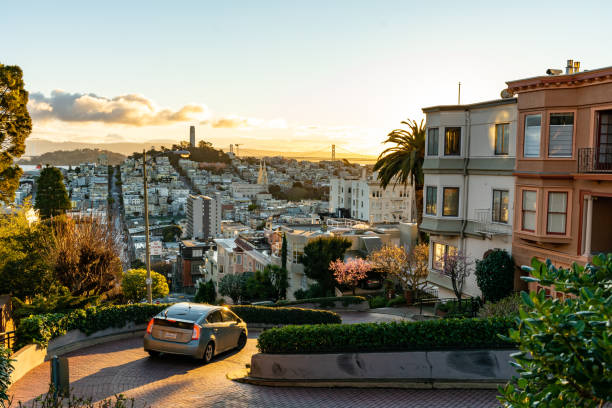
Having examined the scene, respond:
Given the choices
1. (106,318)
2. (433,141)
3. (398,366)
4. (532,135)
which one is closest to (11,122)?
(106,318)

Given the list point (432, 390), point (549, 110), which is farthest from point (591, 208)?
point (432, 390)

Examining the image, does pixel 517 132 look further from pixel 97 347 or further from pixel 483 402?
pixel 97 347

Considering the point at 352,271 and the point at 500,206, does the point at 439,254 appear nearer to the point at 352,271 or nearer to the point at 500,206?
the point at 500,206

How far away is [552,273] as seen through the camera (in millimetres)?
3506

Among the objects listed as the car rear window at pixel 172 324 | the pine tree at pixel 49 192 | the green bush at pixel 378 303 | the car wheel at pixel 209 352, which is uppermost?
the pine tree at pixel 49 192

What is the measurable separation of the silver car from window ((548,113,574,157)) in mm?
13452

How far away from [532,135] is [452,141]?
17.3ft

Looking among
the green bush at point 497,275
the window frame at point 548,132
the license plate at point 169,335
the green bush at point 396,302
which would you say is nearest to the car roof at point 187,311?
the license plate at point 169,335

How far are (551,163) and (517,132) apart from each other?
200cm

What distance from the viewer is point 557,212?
18719 mm

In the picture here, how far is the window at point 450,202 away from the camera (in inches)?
958

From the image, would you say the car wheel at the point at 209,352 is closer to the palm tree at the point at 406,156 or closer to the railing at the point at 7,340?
the railing at the point at 7,340

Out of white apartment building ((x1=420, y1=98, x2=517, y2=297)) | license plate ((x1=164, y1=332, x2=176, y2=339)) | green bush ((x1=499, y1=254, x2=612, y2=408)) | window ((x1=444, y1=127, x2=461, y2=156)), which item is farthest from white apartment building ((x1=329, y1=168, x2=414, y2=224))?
green bush ((x1=499, y1=254, x2=612, y2=408))

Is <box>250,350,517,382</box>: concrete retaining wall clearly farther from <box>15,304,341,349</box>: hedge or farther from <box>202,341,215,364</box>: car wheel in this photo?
<box>15,304,341,349</box>: hedge
